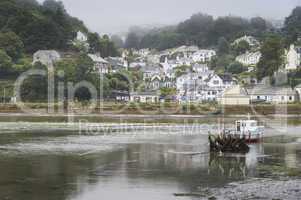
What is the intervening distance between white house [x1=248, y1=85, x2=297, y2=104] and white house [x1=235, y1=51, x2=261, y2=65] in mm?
63000

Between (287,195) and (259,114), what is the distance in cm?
7212

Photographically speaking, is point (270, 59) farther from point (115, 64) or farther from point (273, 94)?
Result: point (115, 64)

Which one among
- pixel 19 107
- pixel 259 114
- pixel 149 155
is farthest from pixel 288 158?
pixel 19 107

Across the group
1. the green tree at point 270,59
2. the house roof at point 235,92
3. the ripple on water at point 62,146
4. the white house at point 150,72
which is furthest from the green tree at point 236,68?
the ripple on water at point 62,146

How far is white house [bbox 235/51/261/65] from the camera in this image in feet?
600

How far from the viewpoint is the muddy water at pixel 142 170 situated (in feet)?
84.3

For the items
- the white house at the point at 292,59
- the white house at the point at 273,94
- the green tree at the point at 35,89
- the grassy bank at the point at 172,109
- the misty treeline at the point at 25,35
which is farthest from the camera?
the white house at the point at 292,59

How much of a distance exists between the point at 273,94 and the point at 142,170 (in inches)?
3441

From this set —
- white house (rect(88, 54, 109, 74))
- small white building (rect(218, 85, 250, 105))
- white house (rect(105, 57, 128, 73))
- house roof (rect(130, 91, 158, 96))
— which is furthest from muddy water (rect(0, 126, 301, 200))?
white house (rect(105, 57, 128, 73))

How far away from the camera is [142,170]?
1293 inches

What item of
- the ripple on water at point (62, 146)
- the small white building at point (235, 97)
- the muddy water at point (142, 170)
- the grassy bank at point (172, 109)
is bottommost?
the muddy water at point (142, 170)

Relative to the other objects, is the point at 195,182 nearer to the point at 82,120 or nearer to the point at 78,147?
the point at 78,147

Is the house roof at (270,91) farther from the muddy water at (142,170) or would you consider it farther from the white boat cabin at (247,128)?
the white boat cabin at (247,128)

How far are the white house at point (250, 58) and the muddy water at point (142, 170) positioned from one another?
134 m
